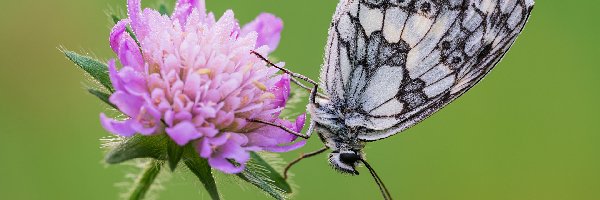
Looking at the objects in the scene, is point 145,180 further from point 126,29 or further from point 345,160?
point 345,160

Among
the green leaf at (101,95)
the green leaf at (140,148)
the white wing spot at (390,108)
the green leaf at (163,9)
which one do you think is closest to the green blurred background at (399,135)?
the green leaf at (163,9)

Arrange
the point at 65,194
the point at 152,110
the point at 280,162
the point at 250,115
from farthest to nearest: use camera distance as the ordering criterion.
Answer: the point at 65,194, the point at 280,162, the point at 250,115, the point at 152,110

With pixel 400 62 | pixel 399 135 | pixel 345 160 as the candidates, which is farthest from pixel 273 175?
pixel 399 135

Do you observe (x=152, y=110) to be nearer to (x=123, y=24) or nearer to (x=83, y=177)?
(x=123, y=24)

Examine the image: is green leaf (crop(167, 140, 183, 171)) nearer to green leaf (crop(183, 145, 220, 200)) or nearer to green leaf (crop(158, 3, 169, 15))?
green leaf (crop(183, 145, 220, 200))

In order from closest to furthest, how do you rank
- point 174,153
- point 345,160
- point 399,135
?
point 174,153, point 345,160, point 399,135

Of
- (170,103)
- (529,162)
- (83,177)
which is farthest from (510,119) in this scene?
(170,103)

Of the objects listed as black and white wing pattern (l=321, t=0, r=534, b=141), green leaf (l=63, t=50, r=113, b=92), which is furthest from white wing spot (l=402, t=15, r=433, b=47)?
green leaf (l=63, t=50, r=113, b=92)
